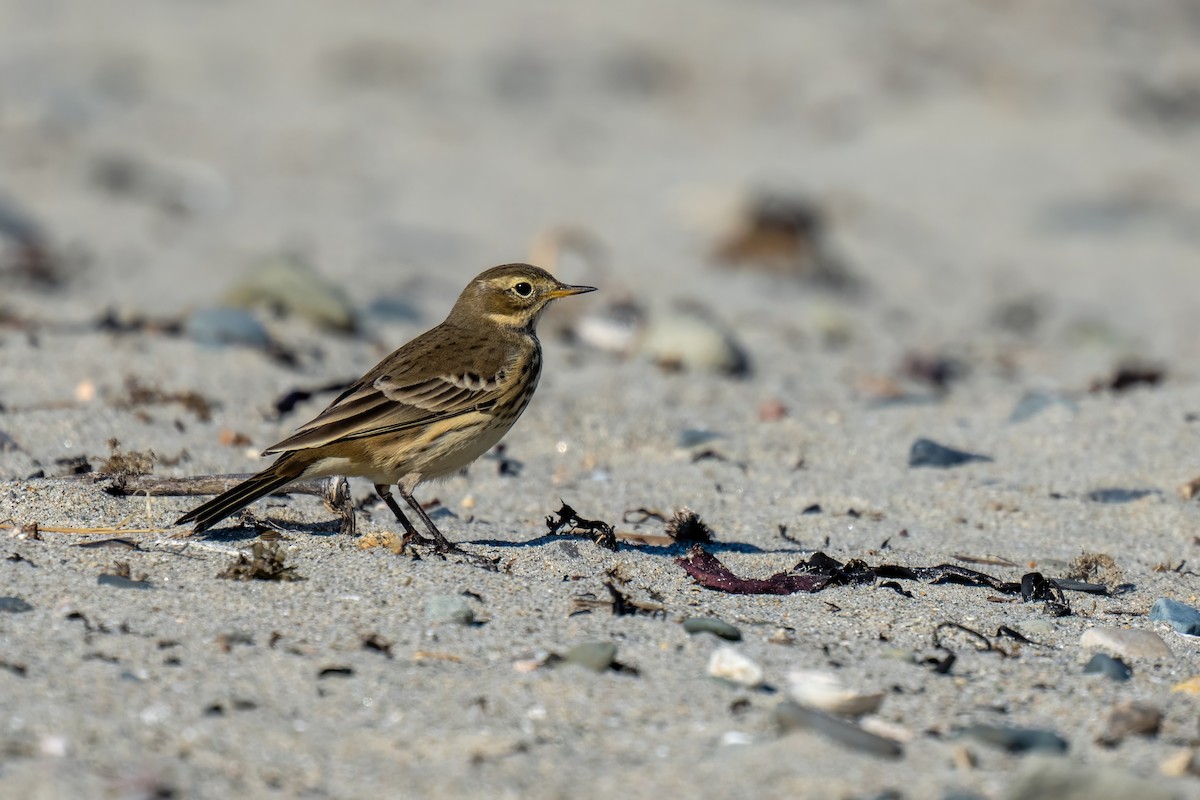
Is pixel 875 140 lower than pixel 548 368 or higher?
higher

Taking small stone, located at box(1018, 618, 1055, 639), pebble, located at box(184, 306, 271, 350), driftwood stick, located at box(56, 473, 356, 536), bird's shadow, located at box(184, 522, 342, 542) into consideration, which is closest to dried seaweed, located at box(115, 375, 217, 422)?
pebble, located at box(184, 306, 271, 350)

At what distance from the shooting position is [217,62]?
757 inches

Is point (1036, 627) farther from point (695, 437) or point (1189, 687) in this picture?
point (695, 437)

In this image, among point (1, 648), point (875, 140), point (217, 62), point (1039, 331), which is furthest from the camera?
point (217, 62)

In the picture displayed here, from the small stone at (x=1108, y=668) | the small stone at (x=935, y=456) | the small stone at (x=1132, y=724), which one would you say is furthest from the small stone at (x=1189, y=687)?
the small stone at (x=935, y=456)

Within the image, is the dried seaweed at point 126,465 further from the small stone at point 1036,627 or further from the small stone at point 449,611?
the small stone at point 1036,627

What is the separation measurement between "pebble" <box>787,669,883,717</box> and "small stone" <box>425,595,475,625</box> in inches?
42.5

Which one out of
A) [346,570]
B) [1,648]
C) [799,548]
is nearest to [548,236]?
[799,548]

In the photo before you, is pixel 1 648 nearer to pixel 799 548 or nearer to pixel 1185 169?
pixel 799 548

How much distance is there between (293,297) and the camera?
10344 mm

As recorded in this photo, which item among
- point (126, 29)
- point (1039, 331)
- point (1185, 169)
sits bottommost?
point (1039, 331)

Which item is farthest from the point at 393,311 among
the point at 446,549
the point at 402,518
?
the point at 446,549

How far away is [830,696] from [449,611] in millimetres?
1318

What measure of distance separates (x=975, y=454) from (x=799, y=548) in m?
1.94
